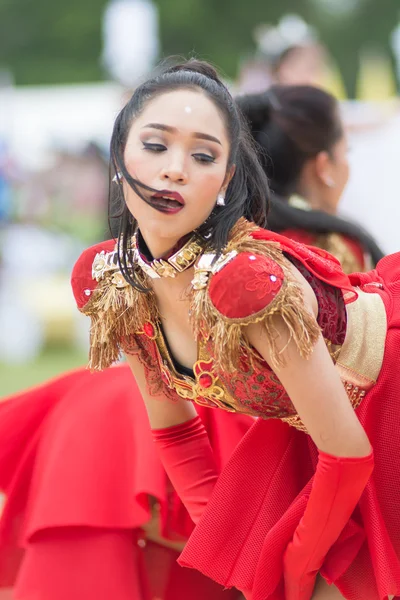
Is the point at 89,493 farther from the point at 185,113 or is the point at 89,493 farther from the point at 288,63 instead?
the point at 288,63

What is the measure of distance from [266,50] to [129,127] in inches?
144

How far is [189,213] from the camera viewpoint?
6.06 ft

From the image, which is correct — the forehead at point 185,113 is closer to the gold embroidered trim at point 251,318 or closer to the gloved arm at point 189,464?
the gold embroidered trim at point 251,318

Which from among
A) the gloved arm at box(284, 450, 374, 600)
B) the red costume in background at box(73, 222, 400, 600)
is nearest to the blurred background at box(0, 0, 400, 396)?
the red costume in background at box(73, 222, 400, 600)

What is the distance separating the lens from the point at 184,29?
2006 centimetres

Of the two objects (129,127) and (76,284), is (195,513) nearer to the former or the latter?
(76,284)

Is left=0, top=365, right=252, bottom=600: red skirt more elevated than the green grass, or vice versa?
left=0, top=365, right=252, bottom=600: red skirt

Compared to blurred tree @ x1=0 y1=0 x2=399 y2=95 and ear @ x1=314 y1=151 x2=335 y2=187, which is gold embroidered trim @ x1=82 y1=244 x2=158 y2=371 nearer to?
ear @ x1=314 y1=151 x2=335 y2=187

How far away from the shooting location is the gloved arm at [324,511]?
5.92 ft

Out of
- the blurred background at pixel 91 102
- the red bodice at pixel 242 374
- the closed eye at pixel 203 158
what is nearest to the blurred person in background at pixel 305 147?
the blurred background at pixel 91 102

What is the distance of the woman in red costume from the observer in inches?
70.5

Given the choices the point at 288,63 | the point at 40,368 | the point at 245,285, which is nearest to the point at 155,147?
the point at 245,285

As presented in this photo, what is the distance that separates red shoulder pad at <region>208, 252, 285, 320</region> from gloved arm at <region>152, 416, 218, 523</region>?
559 millimetres

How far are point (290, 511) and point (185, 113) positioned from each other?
Result: 804mm
